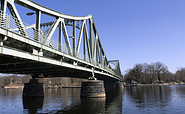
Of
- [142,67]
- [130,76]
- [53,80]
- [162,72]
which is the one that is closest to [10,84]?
[53,80]

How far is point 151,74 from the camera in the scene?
125 metres

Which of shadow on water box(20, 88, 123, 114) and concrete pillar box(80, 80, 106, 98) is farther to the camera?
concrete pillar box(80, 80, 106, 98)

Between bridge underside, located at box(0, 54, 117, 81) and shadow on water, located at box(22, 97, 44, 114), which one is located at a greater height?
bridge underside, located at box(0, 54, 117, 81)

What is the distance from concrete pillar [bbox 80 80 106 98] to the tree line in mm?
93301

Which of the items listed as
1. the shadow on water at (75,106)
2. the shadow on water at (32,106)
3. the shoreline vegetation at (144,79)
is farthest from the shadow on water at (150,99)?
the shoreline vegetation at (144,79)

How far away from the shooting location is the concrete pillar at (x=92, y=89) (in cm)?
3247

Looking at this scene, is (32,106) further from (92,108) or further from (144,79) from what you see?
(144,79)

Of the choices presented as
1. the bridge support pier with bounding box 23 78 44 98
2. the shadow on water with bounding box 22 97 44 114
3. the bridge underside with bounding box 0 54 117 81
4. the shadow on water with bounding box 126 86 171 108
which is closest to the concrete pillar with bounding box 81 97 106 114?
the shadow on water with bounding box 126 86 171 108

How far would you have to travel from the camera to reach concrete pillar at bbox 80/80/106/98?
32.5m

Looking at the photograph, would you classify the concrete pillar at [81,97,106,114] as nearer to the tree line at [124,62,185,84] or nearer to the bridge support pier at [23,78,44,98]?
the bridge support pier at [23,78,44,98]

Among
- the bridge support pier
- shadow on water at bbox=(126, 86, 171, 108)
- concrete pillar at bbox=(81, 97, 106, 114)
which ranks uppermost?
the bridge support pier

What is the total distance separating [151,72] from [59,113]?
393 ft

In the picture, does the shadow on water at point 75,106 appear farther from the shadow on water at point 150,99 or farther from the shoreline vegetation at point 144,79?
the shoreline vegetation at point 144,79

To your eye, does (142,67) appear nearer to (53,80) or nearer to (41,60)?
(53,80)
